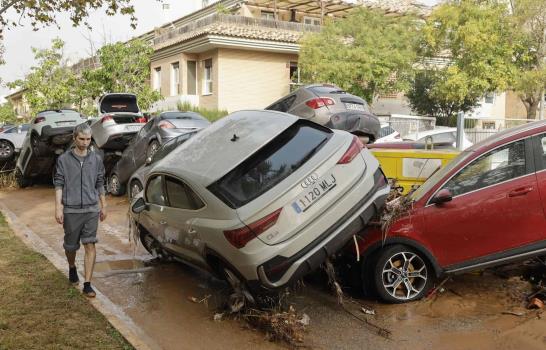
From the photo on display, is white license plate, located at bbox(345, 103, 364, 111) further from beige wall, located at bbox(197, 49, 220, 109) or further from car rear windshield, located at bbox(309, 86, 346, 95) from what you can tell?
beige wall, located at bbox(197, 49, 220, 109)

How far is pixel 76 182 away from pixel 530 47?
76.2ft

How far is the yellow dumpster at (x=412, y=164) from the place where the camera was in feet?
24.8

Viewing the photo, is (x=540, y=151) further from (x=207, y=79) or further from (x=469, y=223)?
(x=207, y=79)

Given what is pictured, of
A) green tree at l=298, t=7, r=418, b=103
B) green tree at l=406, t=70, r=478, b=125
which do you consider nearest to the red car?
green tree at l=298, t=7, r=418, b=103

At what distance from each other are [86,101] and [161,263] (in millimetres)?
23661

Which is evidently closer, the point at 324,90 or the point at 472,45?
the point at 324,90

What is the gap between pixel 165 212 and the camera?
19.9 ft

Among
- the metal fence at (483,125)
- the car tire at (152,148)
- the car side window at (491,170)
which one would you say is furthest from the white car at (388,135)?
the car side window at (491,170)

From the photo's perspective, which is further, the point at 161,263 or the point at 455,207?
the point at 161,263

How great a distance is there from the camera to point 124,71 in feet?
81.4

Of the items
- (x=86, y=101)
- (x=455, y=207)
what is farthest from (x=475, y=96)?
(x=455, y=207)

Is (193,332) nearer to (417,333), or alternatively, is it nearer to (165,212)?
(165,212)

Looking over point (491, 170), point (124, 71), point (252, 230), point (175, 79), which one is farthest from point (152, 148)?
point (175, 79)

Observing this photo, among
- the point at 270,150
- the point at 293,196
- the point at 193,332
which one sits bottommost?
the point at 193,332
